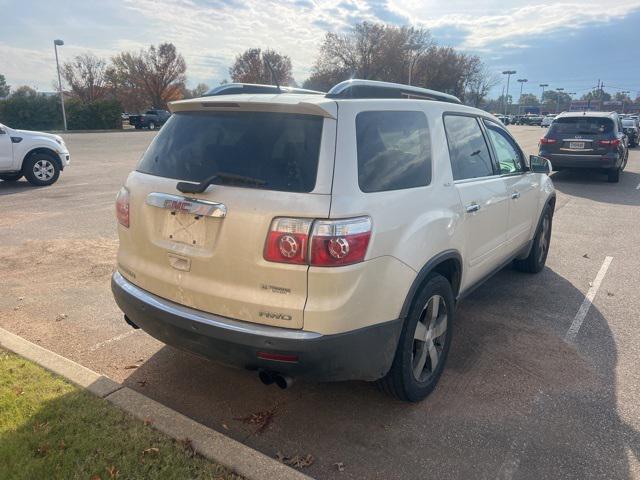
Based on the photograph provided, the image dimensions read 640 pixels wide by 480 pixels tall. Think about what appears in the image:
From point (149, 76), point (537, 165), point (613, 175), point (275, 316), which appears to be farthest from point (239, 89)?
point (149, 76)

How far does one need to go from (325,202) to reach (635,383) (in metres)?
2.72

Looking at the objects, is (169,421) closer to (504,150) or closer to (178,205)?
(178,205)

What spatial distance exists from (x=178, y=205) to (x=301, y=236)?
2.57ft

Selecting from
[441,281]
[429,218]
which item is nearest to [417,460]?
[441,281]

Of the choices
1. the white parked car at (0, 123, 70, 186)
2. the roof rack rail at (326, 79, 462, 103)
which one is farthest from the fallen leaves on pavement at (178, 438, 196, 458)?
the white parked car at (0, 123, 70, 186)

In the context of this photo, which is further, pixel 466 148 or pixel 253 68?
pixel 253 68

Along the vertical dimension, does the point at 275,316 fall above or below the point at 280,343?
above

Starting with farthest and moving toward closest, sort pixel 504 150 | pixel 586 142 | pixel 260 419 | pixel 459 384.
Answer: pixel 586 142, pixel 504 150, pixel 459 384, pixel 260 419

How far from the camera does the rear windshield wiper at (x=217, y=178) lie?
104 inches

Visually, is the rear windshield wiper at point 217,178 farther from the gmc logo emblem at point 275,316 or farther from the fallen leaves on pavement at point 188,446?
the fallen leaves on pavement at point 188,446

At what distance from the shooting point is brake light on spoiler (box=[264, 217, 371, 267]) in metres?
2.47

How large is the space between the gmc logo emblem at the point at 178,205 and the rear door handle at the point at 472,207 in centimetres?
192

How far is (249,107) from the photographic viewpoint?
2.80m

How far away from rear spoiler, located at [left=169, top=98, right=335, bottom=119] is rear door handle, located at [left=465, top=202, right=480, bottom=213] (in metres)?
1.41
